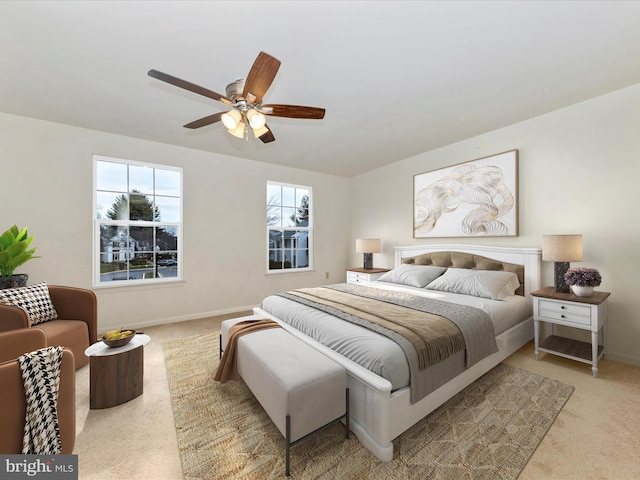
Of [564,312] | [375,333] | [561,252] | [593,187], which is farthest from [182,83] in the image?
[593,187]

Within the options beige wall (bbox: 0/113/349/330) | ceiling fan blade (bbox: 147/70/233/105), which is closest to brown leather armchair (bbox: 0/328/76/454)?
ceiling fan blade (bbox: 147/70/233/105)

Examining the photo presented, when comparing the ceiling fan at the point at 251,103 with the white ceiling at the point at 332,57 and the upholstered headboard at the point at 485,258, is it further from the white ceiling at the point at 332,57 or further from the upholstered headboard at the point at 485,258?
the upholstered headboard at the point at 485,258

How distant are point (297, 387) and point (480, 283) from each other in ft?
7.92

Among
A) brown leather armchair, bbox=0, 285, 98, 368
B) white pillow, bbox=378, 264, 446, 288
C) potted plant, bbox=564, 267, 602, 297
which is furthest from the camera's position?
white pillow, bbox=378, 264, 446, 288

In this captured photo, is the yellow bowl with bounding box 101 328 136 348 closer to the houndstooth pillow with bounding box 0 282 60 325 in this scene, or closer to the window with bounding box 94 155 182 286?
the houndstooth pillow with bounding box 0 282 60 325

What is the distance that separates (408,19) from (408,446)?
2683 mm

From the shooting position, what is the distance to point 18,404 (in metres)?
1.15

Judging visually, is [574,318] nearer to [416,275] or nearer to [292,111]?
[416,275]

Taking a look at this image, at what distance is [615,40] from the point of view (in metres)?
1.95

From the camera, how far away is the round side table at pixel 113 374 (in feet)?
6.48

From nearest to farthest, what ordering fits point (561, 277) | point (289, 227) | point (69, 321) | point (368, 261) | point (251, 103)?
1. point (251, 103)
2. point (69, 321)
3. point (561, 277)
4. point (368, 261)
5. point (289, 227)

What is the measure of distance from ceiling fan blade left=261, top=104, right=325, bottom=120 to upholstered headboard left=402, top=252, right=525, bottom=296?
9.08ft

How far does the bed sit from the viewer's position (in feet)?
5.18

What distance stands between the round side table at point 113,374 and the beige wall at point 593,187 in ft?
13.4
